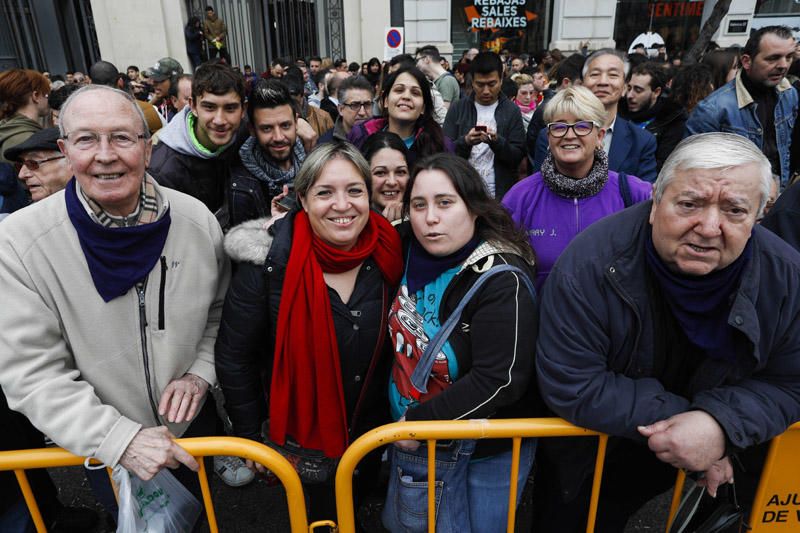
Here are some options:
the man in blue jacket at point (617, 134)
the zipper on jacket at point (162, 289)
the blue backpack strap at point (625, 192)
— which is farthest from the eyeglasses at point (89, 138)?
the man in blue jacket at point (617, 134)

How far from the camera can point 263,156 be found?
9.28 feet

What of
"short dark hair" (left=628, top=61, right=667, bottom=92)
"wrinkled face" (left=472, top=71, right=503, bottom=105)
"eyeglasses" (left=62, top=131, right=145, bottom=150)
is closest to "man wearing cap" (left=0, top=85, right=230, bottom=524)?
"eyeglasses" (left=62, top=131, right=145, bottom=150)

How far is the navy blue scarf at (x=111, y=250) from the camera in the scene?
170cm

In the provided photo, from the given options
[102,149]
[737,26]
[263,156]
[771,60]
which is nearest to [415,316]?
[102,149]

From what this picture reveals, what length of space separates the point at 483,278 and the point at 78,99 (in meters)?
1.51

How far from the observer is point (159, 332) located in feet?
6.16

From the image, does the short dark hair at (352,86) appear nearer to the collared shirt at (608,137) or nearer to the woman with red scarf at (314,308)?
the collared shirt at (608,137)

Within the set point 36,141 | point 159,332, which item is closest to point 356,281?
point 159,332

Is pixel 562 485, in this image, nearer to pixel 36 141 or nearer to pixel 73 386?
pixel 73 386

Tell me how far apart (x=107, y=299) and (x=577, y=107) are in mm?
2253

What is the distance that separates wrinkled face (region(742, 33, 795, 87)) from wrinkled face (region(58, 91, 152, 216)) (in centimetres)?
410

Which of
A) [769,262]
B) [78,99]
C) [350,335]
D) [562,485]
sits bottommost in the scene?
[562,485]

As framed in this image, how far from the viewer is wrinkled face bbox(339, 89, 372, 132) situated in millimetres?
4156

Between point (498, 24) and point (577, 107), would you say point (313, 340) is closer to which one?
point (577, 107)
